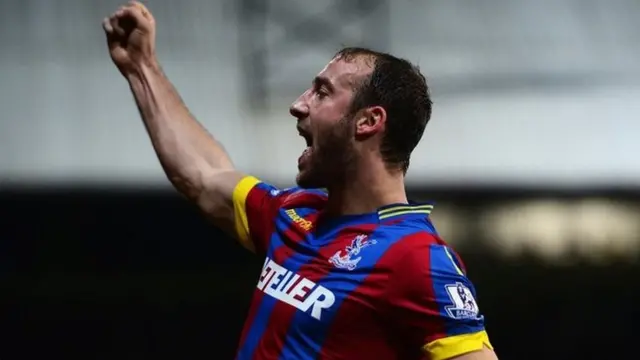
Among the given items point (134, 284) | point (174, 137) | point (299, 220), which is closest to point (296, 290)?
point (299, 220)

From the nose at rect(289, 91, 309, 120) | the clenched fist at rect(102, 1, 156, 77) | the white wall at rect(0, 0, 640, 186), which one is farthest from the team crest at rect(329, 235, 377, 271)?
the white wall at rect(0, 0, 640, 186)

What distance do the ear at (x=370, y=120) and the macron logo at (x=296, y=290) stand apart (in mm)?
242

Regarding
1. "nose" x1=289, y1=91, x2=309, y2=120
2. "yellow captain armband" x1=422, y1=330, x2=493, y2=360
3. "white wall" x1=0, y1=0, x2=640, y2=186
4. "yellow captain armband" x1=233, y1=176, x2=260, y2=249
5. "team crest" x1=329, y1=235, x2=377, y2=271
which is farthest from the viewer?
"white wall" x1=0, y1=0, x2=640, y2=186

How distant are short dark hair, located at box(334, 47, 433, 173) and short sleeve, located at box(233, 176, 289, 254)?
22cm

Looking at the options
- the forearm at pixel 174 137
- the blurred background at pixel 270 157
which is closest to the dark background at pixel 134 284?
the blurred background at pixel 270 157

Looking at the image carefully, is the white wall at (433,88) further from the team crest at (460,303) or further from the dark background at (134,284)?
the team crest at (460,303)

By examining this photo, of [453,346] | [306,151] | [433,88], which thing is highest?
[433,88]

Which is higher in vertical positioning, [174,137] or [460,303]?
[174,137]

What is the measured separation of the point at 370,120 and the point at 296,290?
11.2 inches

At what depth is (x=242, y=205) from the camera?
1.47m

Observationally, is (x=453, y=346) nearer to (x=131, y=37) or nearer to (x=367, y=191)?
(x=367, y=191)

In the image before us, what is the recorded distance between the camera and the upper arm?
1452 mm

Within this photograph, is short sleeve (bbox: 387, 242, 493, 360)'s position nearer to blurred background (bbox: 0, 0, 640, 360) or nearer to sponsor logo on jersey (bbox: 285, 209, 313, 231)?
sponsor logo on jersey (bbox: 285, 209, 313, 231)

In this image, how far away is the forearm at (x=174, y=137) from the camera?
4.94 ft
